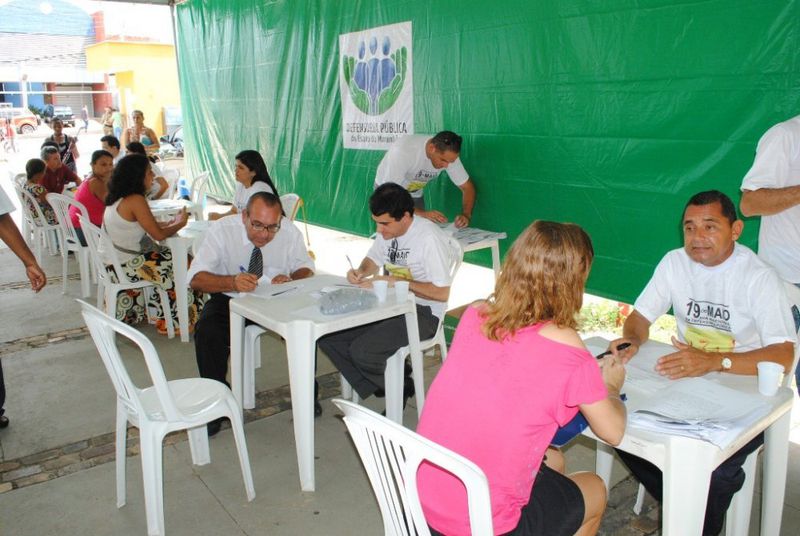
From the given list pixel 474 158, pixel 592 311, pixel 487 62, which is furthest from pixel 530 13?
pixel 592 311

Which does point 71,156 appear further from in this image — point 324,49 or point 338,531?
point 338,531

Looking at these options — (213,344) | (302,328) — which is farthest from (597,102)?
(213,344)

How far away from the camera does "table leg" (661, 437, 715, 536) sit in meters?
1.41

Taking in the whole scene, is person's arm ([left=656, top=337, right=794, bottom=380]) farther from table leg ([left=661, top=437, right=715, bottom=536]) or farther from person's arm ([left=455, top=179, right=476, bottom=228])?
person's arm ([left=455, top=179, right=476, bottom=228])

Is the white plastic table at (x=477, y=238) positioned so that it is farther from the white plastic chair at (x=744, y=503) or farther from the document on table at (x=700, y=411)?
the document on table at (x=700, y=411)

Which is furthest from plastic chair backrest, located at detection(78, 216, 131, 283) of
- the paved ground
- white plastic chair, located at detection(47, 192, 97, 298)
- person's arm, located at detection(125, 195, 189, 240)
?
white plastic chair, located at detection(47, 192, 97, 298)

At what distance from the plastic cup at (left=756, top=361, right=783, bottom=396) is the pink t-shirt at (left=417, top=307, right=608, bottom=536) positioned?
528 mm

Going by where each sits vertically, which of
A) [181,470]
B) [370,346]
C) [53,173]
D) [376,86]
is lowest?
[181,470]

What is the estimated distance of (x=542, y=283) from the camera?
57.6 inches

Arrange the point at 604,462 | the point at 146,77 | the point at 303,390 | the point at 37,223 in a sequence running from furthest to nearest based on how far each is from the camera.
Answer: the point at 146,77 → the point at 37,223 → the point at 303,390 → the point at 604,462

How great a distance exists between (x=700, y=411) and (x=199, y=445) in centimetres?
200

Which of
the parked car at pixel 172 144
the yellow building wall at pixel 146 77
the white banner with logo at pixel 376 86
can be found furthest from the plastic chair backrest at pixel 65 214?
the yellow building wall at pixel 146 77

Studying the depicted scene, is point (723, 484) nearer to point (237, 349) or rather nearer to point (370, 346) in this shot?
point (370, 346)

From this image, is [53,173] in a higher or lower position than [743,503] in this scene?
higher
